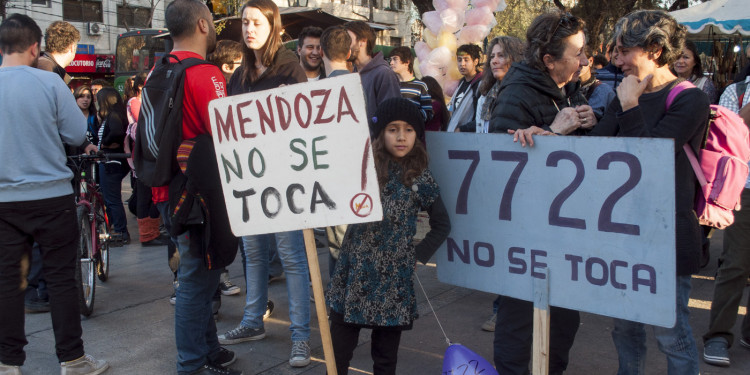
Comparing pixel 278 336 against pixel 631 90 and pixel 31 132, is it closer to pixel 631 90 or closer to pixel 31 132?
pixel 31 132

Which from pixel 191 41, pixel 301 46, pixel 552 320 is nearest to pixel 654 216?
pixel 552 320

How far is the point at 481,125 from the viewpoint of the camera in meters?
4.59

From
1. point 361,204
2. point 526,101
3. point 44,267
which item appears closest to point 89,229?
point 44,267

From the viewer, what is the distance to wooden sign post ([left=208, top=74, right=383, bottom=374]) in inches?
103

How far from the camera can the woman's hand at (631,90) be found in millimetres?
2734

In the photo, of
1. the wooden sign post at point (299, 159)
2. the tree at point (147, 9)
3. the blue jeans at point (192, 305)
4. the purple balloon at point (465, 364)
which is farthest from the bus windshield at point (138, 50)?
the purple balloon at point (465, 364)

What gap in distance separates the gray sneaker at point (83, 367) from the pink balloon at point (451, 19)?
7275 mm

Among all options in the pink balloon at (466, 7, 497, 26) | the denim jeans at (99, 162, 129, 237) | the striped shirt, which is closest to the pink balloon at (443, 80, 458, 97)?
the pink balloon at (466, 7, 497, 26)

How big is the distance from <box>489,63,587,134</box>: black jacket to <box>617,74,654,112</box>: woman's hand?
281 mm

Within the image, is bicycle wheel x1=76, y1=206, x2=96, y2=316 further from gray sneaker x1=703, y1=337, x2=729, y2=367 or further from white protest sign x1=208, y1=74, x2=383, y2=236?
gray sneaker x1=703, y1=337, x2=729, y2=367

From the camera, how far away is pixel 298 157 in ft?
8.80

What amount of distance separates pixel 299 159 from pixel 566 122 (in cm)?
115

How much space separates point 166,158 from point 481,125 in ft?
7.43

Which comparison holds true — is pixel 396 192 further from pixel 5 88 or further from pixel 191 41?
pixel 5 88
